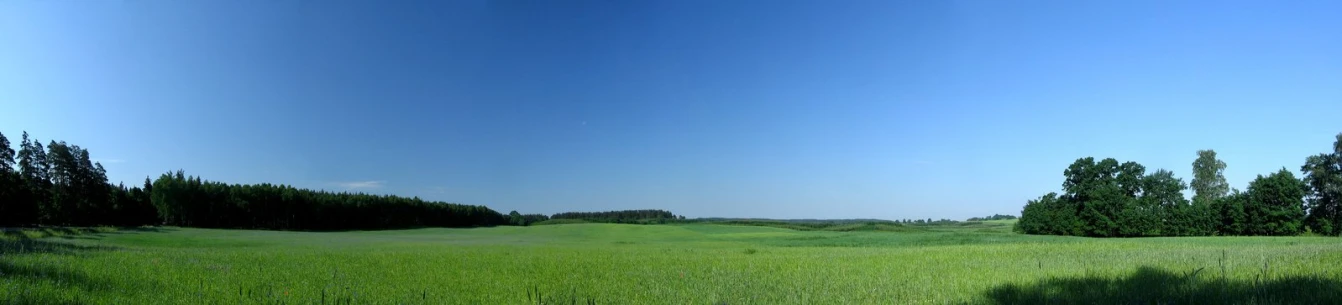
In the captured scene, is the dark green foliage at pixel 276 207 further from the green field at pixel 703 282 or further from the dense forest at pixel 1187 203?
the dense forest at pixel 1187 203

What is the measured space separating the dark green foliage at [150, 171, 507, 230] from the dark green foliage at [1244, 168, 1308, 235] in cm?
10750

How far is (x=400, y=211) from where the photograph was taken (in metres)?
96.7

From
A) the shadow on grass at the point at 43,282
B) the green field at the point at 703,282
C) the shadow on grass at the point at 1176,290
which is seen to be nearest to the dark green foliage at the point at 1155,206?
the green field at the point at 703,282

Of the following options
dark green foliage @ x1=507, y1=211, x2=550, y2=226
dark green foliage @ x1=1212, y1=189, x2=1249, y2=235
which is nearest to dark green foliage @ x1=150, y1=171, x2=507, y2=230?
dark green foliage @ x1=507, y1=211, x2=550, y2=226

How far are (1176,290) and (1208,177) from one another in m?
77.5

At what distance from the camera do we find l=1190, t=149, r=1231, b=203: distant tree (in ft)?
204

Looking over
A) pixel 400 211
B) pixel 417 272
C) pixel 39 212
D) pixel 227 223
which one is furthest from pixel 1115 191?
pixel 39 212

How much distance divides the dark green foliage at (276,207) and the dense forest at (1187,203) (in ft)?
305

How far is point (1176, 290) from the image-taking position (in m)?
7.41

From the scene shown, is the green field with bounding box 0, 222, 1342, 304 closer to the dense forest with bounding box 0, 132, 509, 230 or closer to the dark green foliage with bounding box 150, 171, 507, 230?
the dense forest with bounding box 0, 132, 509, 230

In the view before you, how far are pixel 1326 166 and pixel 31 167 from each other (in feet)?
436

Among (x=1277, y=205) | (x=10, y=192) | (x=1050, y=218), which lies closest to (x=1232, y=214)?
(x=1277, y=205)

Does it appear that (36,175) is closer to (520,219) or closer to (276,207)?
(276,207)

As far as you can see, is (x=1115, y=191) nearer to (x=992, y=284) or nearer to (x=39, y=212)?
(x=992, y=284)
